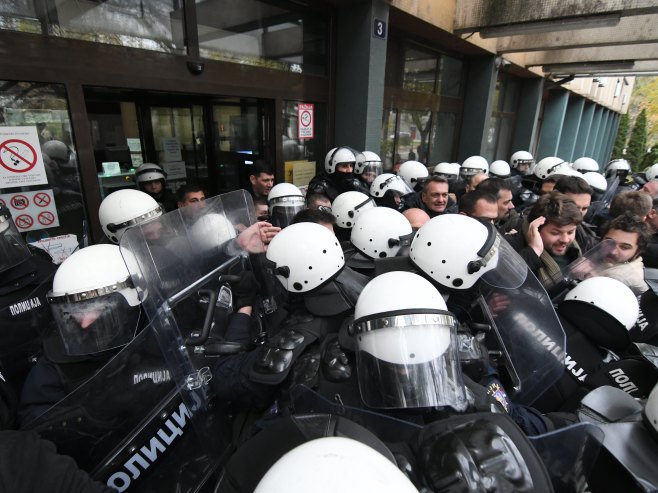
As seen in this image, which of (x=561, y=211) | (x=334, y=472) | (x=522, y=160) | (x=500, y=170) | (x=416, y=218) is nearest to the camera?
(x=334, y=472)

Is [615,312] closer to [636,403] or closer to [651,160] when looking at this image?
[636,403]

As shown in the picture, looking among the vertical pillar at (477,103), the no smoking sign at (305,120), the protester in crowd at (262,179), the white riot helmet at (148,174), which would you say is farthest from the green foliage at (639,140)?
the white riot helmet at (148,174)

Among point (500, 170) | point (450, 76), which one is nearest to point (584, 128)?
point (450, 76)

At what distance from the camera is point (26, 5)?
113 inches

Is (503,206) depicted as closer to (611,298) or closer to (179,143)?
(611,298)

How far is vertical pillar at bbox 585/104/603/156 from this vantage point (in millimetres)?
21062

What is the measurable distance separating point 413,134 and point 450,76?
1.98 m

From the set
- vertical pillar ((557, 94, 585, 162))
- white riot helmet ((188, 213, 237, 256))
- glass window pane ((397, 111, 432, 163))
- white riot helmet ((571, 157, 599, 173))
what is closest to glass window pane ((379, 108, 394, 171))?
glass window pane ((397, 111, 432, 163))

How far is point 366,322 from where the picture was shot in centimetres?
121

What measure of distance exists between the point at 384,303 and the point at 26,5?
12.6 feet

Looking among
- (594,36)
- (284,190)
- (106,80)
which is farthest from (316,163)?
(594,36)

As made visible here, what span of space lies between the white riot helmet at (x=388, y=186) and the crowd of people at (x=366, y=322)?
4.88 feet

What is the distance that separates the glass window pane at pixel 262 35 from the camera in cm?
415

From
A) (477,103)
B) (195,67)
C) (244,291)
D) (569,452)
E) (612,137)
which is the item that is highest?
(477,103)
